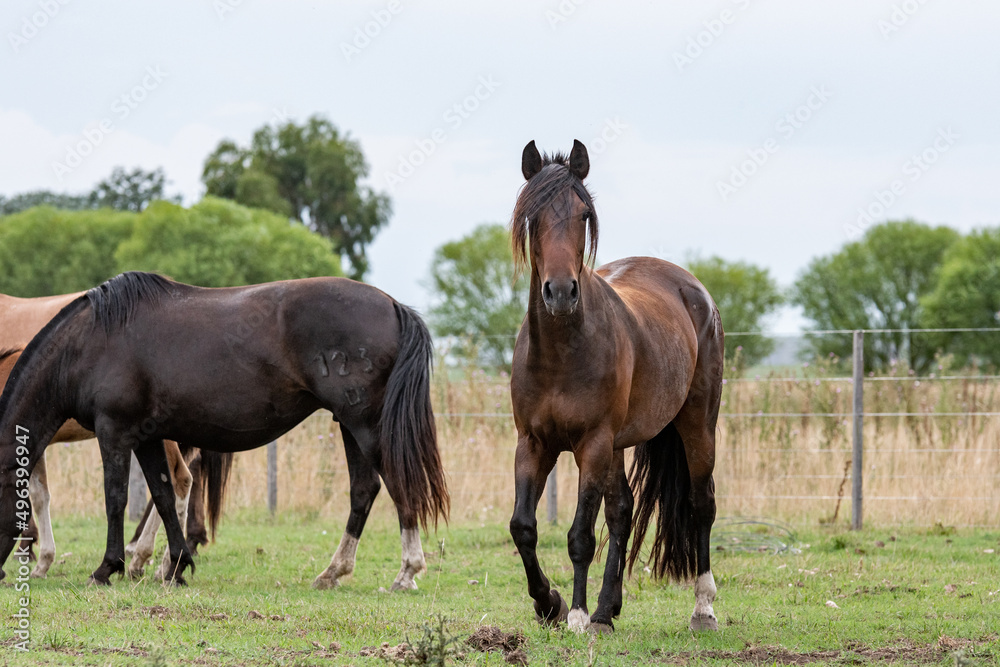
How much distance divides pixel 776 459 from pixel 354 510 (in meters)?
5.17

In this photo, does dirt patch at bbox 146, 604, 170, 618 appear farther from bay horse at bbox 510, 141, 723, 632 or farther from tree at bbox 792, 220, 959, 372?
tree at bbox 792, 220, 959, 372

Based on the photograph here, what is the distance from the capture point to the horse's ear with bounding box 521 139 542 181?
182 inches

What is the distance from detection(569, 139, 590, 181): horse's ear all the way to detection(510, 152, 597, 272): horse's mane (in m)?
0.12

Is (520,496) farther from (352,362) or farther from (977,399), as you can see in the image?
(977,399)

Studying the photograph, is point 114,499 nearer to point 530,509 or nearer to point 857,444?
point 530,509

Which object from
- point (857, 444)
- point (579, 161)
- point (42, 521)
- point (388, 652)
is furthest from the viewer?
point (857, 444)

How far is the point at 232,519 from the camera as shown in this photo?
32.6 ft

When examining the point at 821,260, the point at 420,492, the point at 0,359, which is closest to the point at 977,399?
the point at 420,492

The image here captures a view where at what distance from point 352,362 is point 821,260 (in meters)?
41.6

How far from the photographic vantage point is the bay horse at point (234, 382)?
6109mm

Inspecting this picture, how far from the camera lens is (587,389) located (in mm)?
4414

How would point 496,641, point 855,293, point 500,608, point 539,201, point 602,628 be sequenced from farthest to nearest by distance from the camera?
1. point 855,293
2. point 500,608
3. point 602,628
4. point 539,201
5. point 496,641

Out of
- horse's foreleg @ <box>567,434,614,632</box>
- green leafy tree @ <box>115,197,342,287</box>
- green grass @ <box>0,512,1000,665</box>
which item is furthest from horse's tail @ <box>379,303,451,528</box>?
green leafy tree @ <box>115,197,342,287</box>
